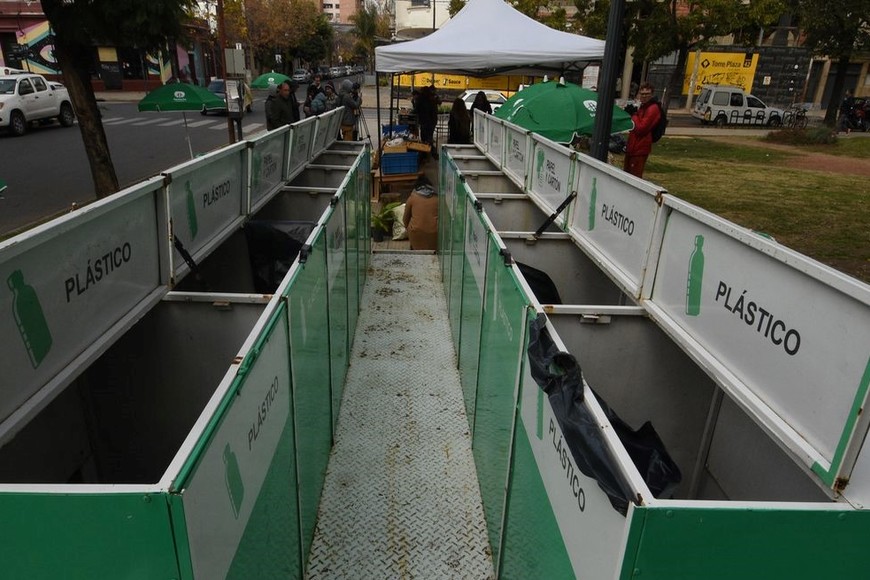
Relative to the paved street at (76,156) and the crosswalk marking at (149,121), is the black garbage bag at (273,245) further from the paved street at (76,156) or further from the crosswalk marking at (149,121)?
the crosswalk marking at (149,121)

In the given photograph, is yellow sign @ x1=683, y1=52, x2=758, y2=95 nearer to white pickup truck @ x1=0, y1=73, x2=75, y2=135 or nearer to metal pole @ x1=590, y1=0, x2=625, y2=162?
white pickup truck @ x1=0, y1=73, x2=75, y2=135

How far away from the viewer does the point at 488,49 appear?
9.77 meters

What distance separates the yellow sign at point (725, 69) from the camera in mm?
36375

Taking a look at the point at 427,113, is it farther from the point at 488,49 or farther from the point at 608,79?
the point at 608,79

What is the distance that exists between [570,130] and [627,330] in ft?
20.9

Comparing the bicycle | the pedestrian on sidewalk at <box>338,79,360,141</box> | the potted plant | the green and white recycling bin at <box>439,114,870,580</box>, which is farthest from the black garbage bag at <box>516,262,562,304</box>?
the bicycle

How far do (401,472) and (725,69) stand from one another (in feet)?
131

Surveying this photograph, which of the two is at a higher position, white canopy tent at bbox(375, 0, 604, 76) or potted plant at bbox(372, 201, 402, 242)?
white canopy tent at bbox(375, 0, 604, 76)

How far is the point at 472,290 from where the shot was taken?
4645 millimetres

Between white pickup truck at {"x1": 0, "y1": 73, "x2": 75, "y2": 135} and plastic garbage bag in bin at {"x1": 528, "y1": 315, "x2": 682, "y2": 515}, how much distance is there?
875 inches

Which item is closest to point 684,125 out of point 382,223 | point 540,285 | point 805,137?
point 805,137

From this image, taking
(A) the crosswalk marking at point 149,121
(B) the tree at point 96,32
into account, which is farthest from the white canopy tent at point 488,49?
(A) the crosswalk marking at point 149,121

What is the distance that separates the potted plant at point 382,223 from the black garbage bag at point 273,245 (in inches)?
176

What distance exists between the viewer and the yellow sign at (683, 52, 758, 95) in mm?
36375
